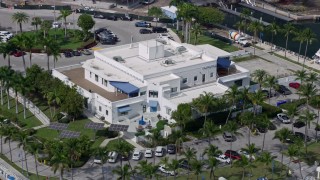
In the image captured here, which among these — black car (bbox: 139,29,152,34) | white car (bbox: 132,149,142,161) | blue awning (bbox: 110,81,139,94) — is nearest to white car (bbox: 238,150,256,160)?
white car (bbox: 132,149,142,161)

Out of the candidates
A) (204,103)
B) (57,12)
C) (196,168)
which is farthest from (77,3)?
(196,168)

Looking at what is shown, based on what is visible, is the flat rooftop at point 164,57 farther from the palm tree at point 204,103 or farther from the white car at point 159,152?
the white car at point 159,152

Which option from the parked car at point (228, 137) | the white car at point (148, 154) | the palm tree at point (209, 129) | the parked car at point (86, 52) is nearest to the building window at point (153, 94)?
the palm tree at point (209, 129)

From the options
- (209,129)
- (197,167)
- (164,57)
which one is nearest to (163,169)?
(197,167)

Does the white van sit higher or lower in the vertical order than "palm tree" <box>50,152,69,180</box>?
lower

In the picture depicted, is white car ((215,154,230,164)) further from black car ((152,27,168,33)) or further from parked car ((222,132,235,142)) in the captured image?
black car ((152,27,168,33))

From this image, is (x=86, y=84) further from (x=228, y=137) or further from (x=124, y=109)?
(x=228, y=137)
